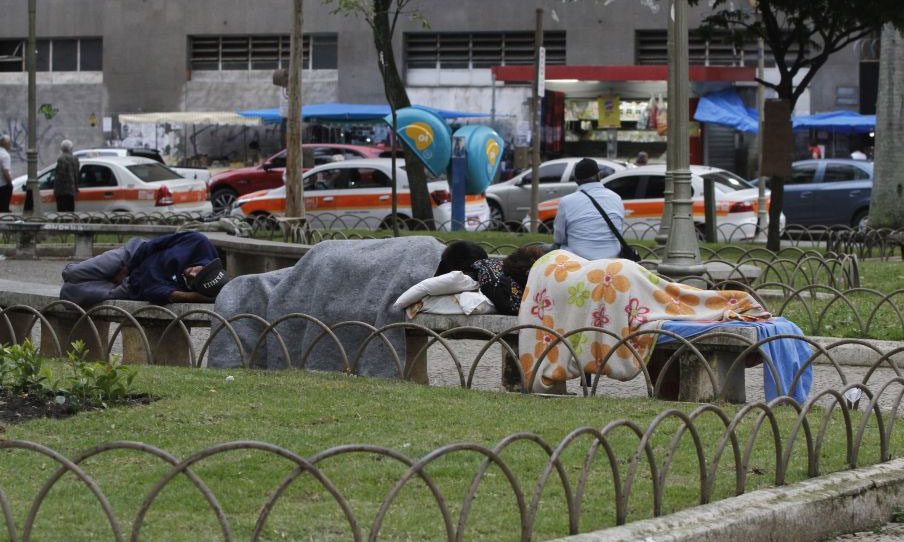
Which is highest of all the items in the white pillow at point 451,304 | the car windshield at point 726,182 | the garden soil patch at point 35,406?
the car windshield at point 726,182

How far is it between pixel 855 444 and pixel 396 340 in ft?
10.4

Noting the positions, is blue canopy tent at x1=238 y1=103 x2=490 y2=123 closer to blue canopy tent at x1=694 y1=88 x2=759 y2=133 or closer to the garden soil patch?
blue canopy tent at x1=694 y1=88 x2=759 y2=133

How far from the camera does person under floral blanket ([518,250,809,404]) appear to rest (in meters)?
8.24

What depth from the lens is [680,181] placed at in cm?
1270

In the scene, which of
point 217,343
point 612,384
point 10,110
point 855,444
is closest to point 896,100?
point 612,384

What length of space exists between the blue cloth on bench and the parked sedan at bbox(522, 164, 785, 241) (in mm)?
14916

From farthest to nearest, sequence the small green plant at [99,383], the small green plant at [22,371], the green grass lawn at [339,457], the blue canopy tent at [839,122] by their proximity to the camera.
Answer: the blue canopy tent at [839,122], the small green plant at [22,371], the small green plant at [99,383], the green grass lawn at [339,457]

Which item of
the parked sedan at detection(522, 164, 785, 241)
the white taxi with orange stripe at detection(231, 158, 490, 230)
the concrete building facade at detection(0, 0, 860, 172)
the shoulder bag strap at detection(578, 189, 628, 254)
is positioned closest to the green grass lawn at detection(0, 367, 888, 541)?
the shoulder bag strap at detection(578, 189, 628, 254)

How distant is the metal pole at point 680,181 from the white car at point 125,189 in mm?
14834

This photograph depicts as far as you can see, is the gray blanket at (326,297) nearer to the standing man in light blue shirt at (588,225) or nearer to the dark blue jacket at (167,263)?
the dark blue jacket at (167,263)

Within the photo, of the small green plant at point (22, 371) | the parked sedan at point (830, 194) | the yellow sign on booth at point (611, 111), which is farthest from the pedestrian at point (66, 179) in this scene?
the small green plant at point (22, 371)

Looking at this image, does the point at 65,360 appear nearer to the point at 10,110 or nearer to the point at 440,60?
the point at 440,60

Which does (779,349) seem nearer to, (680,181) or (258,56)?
(680,181)

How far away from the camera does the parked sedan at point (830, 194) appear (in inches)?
1036
